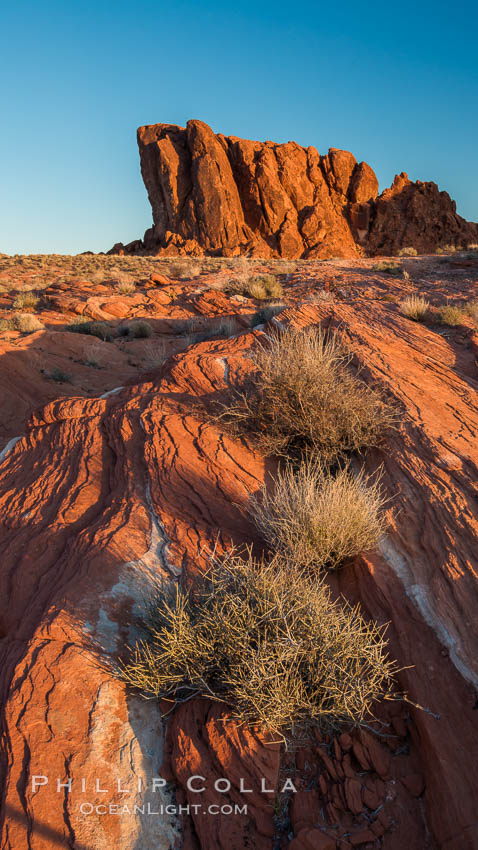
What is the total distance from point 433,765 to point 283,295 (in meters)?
12.3

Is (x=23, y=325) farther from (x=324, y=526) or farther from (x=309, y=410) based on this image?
(x=324, y=526)

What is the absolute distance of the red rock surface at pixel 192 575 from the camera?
7.14 feet

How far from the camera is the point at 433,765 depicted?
227 centimetres

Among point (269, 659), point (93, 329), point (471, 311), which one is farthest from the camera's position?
point (93, 329)

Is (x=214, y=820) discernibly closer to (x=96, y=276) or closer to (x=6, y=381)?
(x=6, y=381)

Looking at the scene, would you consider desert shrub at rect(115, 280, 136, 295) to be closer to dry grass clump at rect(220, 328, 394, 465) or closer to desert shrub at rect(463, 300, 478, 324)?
desert shrub at rect(463, 300, 478, 324)

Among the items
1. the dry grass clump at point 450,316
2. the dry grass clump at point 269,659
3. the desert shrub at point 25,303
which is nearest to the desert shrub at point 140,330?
the desert shrub at point 25,303

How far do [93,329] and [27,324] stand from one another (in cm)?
189

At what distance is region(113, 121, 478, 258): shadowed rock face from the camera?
4281 centimetres

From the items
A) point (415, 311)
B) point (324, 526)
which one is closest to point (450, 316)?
point (415, 311)

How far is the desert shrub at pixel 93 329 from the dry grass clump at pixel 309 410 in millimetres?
9718

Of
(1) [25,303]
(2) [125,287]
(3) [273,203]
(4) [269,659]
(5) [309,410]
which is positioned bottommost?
(4) [269,659]

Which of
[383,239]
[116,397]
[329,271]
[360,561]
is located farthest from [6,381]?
[383,239]

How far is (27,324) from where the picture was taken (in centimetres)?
1347
